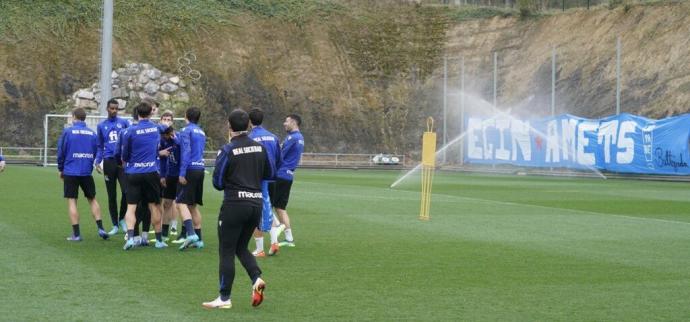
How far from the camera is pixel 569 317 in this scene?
1009cm

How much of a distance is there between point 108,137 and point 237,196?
7.35 meters

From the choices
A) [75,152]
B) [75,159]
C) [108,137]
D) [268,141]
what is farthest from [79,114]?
[268,141]

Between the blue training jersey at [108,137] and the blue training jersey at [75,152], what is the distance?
62cm

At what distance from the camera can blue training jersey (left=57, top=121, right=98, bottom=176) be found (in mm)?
16375

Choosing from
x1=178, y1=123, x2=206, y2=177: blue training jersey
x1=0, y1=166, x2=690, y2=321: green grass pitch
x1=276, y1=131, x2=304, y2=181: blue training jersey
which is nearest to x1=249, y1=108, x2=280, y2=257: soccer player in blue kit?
x1=0, y1=166, x2=690, y2=321: green grass pitch

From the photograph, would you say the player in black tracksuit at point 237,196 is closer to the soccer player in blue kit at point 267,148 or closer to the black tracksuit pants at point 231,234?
the black tracksuit pants at point 231,234

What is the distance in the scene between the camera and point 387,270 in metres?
13.4

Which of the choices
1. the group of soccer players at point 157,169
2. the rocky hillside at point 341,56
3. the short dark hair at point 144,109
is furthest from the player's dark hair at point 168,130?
the rocky hillside at point 341,56

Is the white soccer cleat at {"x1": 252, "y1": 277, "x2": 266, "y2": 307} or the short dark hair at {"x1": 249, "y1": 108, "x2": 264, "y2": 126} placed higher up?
the short dark hair at {"x1": 249, "y1": 108, "x2": 264, "y2": 126}

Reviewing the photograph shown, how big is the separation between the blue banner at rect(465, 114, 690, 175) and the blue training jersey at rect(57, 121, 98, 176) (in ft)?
108

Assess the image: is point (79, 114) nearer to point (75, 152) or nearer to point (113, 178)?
point (75, 152)

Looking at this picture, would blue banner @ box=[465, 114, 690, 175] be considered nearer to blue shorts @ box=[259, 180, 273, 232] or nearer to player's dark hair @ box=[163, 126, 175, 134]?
blue shorts @ box=[259, 180, 273, 232]

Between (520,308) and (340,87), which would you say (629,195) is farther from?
(340,87)

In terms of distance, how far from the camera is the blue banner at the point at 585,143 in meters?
44.8
